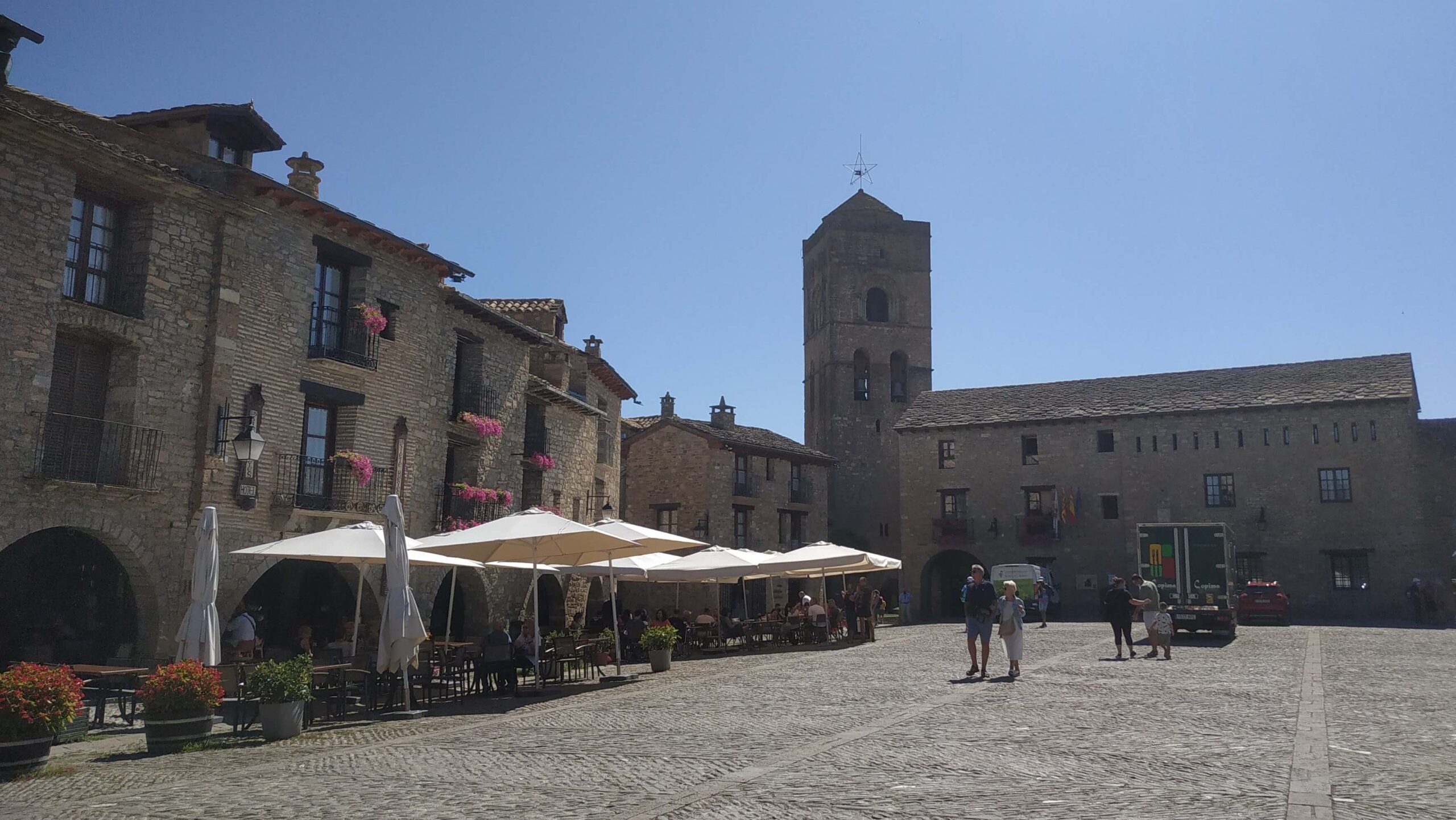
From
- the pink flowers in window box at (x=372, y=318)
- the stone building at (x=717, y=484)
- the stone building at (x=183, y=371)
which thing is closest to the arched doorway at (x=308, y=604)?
the stone building at (x=183, y=371)

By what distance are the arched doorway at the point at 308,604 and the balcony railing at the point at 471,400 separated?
4.60 m

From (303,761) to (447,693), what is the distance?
6115 mm

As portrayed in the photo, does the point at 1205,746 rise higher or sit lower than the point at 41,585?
lower

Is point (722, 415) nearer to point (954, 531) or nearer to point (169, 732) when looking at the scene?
point (954, 531)

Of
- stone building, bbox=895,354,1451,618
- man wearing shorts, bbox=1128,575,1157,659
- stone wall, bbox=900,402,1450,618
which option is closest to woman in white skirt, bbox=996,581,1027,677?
man wearing shorts, bbox=1128,575,1157,659

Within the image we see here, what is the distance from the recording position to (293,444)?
63.5ft

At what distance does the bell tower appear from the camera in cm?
5938

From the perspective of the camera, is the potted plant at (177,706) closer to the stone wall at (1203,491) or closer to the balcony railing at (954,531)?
the stone wall at (1203,491)

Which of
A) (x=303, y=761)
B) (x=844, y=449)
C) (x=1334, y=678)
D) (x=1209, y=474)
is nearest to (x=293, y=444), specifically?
(x=303, y=761)

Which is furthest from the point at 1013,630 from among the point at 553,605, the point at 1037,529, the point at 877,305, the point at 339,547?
the point at 877,305

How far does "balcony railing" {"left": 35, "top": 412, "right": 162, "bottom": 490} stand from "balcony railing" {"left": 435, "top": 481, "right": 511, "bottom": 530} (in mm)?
7751

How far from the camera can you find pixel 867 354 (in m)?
62.0

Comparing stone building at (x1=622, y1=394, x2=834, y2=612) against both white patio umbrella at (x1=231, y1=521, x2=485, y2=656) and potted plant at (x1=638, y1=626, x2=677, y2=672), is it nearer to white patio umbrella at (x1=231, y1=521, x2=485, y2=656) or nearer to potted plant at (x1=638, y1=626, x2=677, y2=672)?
potted plant at (x1=638, y1=626, x2=677, y2=672)

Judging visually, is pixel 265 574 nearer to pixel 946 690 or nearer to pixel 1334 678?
pixel 946 690
